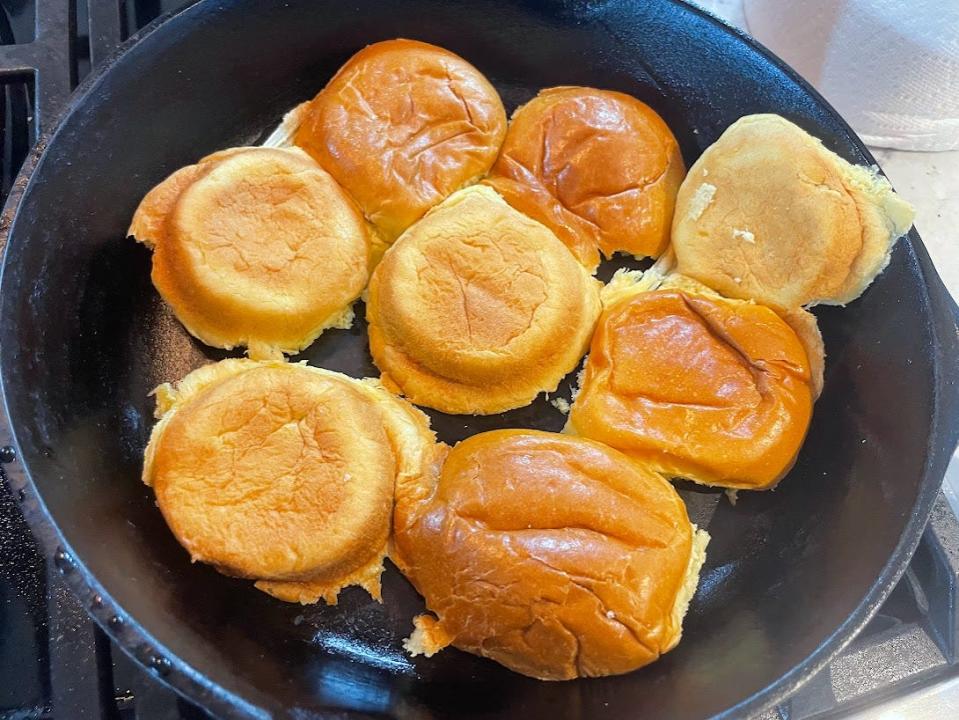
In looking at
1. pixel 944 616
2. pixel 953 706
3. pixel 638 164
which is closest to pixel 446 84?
pixel 638 164

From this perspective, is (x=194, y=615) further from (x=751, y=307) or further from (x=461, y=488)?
(x=751, y=307)

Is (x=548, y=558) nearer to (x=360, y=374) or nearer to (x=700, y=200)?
(x=360, y=374)

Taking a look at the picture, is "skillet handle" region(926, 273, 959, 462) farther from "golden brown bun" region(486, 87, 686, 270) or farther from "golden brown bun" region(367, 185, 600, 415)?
"golden brown bun" region(367, 185, 600, 415)

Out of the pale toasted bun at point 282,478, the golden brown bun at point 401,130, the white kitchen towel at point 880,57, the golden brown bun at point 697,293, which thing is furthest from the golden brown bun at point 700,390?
the white kitchen towel at point 880,57


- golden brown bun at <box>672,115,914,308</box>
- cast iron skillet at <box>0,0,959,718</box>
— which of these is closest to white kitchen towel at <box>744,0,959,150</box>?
cast iron skillet at <box>0,0,959,718</box>

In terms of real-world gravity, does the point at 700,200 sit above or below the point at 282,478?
above

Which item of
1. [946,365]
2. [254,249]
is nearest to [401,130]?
Answer: [254,249]

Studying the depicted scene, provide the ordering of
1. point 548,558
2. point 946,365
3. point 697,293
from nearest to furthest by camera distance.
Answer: point 548,558
point 946,365
point 697,293
